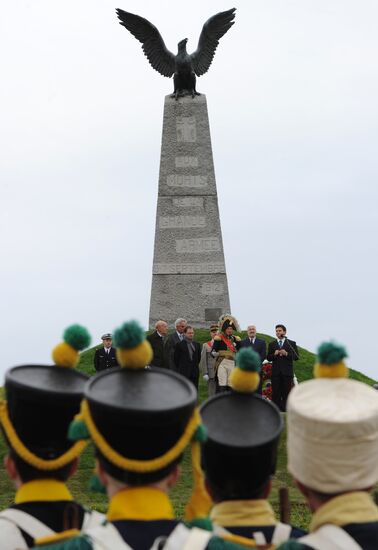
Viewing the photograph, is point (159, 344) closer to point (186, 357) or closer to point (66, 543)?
point (186, 357)

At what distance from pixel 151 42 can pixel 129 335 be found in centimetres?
2084

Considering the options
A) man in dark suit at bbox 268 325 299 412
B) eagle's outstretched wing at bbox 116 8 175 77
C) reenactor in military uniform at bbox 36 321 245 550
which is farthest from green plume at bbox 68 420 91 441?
eagle's outstretched wing at bbox 116 8 175 77

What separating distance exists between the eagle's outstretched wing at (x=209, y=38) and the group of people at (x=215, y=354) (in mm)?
10151

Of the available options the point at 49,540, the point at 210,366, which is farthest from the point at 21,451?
the point at 210,366

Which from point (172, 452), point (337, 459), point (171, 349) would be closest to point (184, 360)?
point (171, 349)

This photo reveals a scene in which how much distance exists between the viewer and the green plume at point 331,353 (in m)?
3.45

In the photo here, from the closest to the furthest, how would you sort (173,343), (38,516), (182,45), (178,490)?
(38,516) < (178,490) < (173,343) < (182,45)

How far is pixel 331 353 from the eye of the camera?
346 cm

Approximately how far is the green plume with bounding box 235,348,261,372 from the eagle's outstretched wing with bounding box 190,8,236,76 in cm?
2014

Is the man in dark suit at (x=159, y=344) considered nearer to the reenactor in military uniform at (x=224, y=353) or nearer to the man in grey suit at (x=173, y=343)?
the man in grey suit at (x=173, y=343)

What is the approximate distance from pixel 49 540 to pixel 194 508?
522 millimetres

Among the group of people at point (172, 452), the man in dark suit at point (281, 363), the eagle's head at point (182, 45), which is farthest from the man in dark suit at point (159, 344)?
the eagle's head at point (182, 45)

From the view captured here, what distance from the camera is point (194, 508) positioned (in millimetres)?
3322

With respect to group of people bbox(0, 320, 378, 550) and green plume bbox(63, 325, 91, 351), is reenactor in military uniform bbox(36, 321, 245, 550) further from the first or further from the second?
green plume bbox(63, 325, 91, 351)
